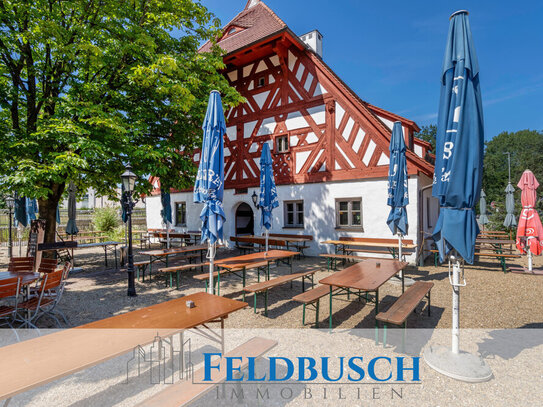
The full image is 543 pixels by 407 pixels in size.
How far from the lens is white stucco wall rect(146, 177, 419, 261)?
1045 centimetres

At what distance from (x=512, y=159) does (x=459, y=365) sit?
77953 mm

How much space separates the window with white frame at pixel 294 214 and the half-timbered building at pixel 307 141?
47 mm

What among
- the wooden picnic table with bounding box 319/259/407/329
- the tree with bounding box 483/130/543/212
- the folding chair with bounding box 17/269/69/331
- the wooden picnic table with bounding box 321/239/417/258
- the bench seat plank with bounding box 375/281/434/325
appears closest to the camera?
the bench seat plank with bounding box 375/281/434/325

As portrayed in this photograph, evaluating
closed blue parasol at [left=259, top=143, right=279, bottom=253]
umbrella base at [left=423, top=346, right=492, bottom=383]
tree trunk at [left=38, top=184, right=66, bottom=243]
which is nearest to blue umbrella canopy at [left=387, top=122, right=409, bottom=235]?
closed blue parasol at [left=259, top=143, right=279, bottom=253]

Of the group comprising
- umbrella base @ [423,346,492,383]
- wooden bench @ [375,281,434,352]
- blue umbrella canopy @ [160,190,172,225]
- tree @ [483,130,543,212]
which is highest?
tree @ [483,130,543,212]

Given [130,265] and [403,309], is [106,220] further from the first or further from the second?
[403,309]

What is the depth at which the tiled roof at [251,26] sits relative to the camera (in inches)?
511

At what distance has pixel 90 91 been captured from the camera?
7.52 metres

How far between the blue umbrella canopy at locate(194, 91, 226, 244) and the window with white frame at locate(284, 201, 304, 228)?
291 inches

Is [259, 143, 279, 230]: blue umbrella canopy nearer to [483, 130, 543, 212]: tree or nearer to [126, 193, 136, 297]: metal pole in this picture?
[126, 193, 136, 297]: metal pole

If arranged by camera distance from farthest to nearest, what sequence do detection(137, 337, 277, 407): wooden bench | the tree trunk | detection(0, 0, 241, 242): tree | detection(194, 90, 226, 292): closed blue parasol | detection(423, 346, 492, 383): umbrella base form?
the tree trunk < detection(0, 0, 241, 242): tree < detection(194, 90, 226, 292): closed blue parasol < detection(423, 346, 492, 383): umbrella base < detection(137, 337, 277, 407): wooden bench

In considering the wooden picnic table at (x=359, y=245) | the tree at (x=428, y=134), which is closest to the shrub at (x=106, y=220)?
the wooden picnic table at (x=359, y=245)

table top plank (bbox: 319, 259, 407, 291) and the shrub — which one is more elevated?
the shrub

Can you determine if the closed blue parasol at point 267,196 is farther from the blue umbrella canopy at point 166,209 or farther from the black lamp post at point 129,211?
the blue umbrella canopy at point 166,209
